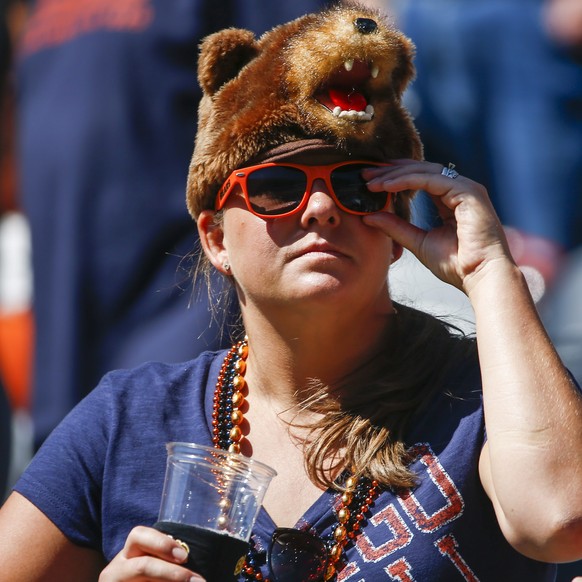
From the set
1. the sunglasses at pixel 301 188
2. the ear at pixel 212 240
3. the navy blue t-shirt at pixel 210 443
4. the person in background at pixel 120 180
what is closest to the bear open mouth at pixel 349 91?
the sunglasses at pixel 301 188

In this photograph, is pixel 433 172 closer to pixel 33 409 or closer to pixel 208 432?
pixel 208 432

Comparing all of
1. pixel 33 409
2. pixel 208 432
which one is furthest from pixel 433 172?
pixel 33 409

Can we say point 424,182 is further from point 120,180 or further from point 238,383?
point 120,180

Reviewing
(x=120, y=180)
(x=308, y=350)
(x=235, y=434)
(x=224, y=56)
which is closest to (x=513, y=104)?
(x=120, y=180)

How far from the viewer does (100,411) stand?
2.77 meters

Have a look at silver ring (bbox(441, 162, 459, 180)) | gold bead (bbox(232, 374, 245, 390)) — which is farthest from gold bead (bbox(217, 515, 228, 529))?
silver ring (bbox(441, 162, 459, 180))

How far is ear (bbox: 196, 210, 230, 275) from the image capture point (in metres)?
2.88

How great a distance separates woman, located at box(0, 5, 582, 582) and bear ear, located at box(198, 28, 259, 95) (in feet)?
0.82

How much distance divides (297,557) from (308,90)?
0.99 metres

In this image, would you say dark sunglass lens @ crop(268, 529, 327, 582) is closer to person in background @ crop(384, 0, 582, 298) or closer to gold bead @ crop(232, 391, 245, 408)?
gold bead @ crop(232, 391, 245, 408)

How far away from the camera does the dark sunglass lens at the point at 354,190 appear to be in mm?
2611

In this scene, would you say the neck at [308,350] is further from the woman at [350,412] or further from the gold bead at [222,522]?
the gold bead at [222,522]

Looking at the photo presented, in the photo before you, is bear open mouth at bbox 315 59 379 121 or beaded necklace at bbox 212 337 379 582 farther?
bear open mouth at bbox 315 59 379 121

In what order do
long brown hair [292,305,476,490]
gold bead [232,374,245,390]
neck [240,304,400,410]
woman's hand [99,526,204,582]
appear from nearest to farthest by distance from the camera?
woman's hand [99,526,204,582] → long brown hair [292,305,476,490] → neck [240,304,400,410] → gold bead [232,374,245,390]
